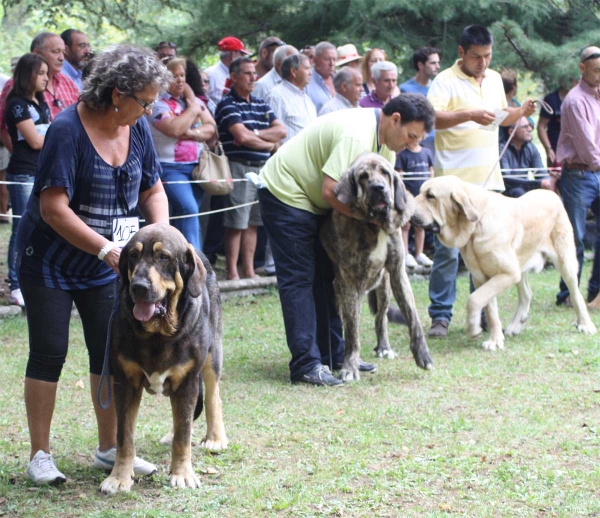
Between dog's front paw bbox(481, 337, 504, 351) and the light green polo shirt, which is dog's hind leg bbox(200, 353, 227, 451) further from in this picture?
dog's front paw bbox(481, 337, 504, 351)

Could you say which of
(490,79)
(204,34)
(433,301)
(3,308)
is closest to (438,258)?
(433,301)

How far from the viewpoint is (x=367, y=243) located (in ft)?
21.3

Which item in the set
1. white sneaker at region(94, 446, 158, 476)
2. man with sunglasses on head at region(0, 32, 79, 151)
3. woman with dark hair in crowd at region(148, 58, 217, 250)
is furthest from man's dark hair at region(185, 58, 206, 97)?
white sneaker at region(94, 446, 158, 476)

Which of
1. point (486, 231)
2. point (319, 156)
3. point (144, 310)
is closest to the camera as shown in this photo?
point (144, 310)

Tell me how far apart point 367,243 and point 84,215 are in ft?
8.72

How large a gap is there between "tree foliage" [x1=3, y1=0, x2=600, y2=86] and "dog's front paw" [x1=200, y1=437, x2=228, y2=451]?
306 inches

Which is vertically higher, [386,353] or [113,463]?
[113,463]

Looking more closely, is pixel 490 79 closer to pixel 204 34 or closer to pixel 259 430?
pixel 259 430

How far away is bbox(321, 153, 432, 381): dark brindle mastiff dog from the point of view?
6156 mm

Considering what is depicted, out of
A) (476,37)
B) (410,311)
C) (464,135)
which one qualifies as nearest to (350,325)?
(410,311)

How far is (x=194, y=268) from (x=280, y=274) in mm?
2490

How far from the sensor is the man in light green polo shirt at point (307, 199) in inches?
247

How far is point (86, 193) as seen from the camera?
168 inches

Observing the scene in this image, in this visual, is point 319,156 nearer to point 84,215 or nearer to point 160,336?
point 84,215
